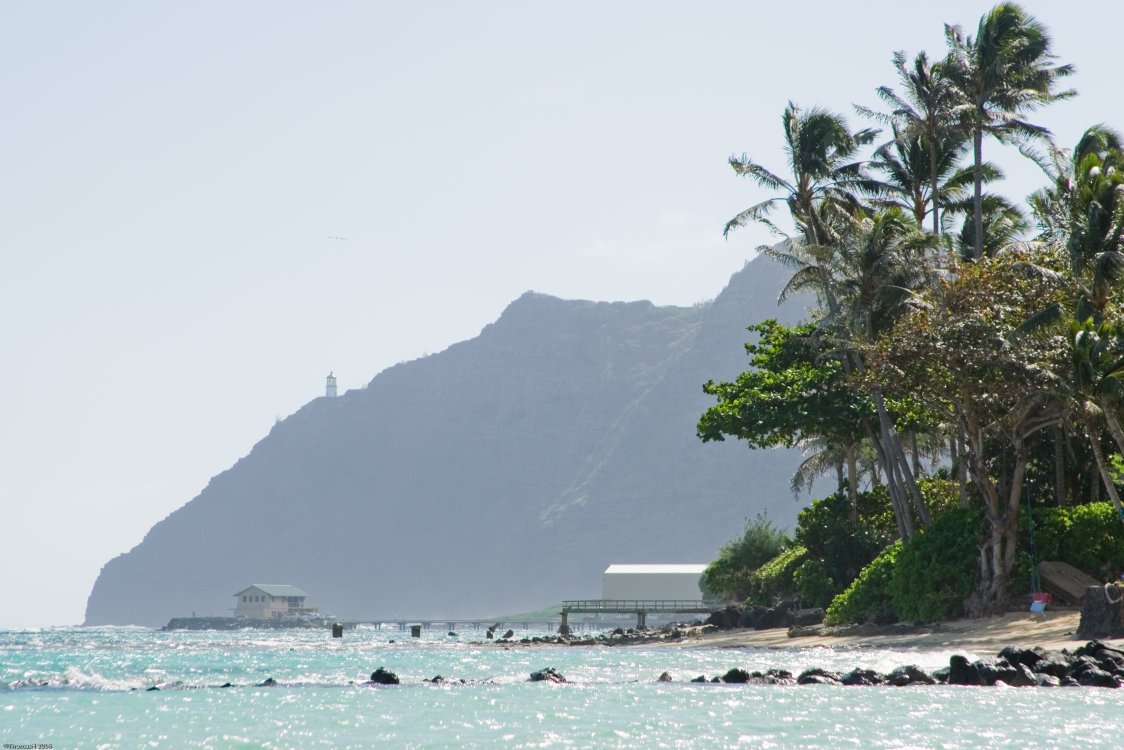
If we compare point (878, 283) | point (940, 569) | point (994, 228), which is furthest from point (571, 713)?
point (994, 228)

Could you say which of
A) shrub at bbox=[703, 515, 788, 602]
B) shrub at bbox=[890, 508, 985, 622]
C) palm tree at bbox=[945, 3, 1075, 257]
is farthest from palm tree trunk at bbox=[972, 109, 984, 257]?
shrub at bbox=[703, 515, 788, 602]

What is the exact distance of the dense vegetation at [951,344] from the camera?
3544 cm

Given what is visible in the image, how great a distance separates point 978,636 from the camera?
34.2 m

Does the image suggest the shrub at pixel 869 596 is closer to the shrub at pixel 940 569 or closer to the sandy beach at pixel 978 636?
the sandy beach at pixel 978 636

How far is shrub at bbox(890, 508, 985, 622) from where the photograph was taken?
128 feet

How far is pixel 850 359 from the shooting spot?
47.5 meters

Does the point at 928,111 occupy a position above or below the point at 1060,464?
Result: above

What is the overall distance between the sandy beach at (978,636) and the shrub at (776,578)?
598 inches

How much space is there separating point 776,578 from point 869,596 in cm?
1632

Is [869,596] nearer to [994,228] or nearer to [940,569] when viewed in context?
[940,569]

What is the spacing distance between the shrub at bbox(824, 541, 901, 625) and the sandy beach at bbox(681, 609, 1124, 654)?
5.24 feet

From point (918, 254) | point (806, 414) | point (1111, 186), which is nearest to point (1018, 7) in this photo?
point (918, 254)

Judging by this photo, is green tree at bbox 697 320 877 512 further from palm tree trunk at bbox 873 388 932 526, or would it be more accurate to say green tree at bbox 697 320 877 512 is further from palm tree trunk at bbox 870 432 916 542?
palm tree trunk at bbox 870 432 916 542

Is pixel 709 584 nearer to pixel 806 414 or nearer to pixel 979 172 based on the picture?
pixel 806 414
